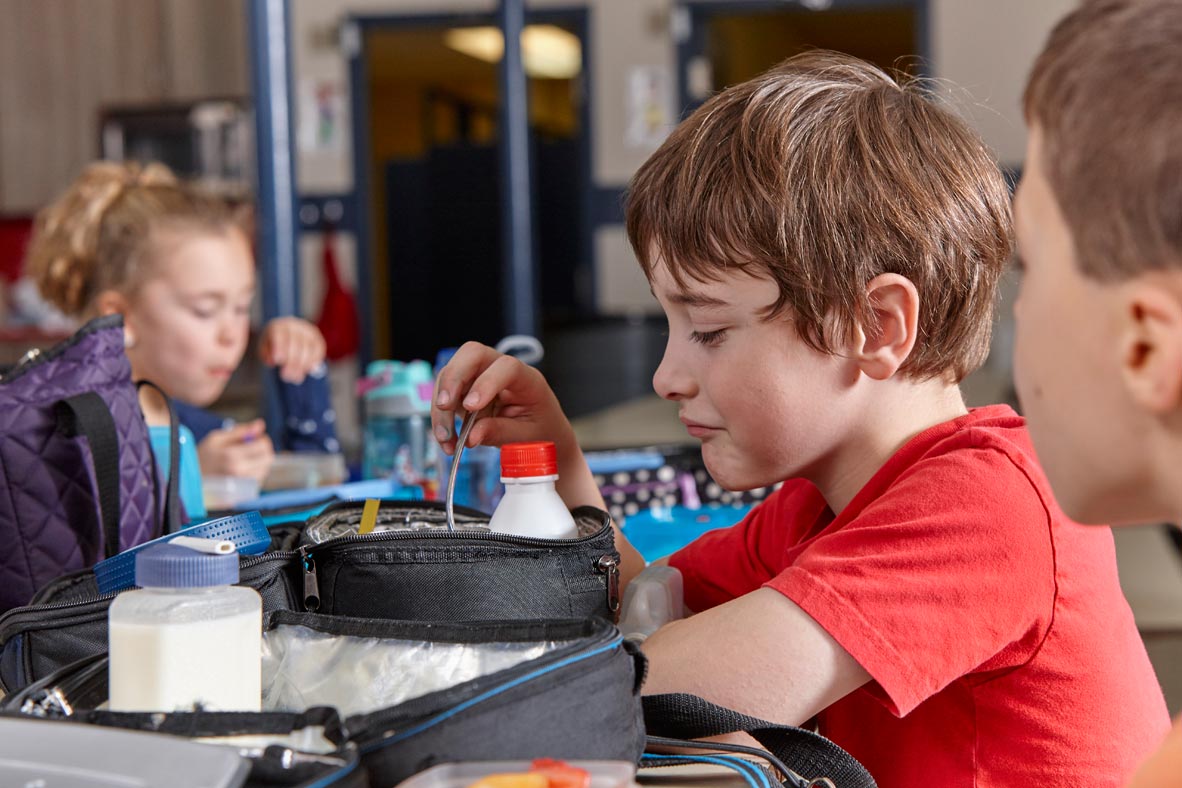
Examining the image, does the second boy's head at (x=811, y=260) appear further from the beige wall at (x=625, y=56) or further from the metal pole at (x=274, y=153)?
the beige wall at (x=625, y=56)

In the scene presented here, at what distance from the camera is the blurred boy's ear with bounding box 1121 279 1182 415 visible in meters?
0.56

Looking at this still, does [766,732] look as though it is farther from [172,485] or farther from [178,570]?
[172,485]

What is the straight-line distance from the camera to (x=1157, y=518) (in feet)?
2.16

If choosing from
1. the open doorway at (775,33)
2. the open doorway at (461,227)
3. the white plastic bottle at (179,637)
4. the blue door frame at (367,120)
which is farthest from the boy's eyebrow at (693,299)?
the blue door frame at (367,120)

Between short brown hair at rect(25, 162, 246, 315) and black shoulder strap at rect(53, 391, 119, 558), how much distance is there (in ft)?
3.62

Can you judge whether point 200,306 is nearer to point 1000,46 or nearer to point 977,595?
point 977,595

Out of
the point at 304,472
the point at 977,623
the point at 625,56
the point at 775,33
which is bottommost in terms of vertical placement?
the point at 304,472

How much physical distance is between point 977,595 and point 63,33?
7120 millimetres

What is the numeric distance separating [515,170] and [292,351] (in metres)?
1.31

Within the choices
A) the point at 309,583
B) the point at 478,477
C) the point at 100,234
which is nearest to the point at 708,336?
the point at 309,583

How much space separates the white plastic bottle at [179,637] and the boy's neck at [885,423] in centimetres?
53

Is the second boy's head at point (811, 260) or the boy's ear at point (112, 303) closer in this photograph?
the second boy's head at point (811, 260)

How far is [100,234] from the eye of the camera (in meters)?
2.25

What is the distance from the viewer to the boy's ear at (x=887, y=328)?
96 centimetres
